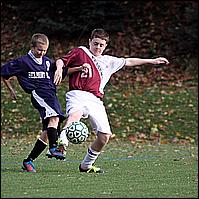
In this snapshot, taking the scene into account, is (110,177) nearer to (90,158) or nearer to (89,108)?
(90,158)

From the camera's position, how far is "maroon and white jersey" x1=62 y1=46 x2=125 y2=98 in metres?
9.66

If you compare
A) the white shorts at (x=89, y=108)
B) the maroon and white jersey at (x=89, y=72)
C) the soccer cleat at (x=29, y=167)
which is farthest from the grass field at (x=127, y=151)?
the maroon and white jersey at (x=89, y=72)

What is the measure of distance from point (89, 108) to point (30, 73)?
87 centimetres

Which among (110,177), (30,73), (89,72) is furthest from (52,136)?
(110,177)

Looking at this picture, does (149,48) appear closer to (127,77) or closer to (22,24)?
(127,77)

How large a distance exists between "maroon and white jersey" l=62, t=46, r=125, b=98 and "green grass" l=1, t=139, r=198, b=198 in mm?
1078

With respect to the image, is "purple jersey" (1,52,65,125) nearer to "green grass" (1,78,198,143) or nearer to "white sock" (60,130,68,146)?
"white sock" (60,130,68,146)

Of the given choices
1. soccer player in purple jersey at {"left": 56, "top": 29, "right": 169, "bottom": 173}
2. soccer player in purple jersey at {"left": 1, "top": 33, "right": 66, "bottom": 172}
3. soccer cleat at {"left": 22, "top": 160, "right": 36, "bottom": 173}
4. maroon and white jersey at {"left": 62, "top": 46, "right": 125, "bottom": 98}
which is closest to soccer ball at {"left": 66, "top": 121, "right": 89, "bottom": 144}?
soccer player in purple jersey at {"left": 56, "top": 29, "right": 169, "bottom": 173}

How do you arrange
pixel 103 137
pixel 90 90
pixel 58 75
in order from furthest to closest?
pixel 90 90 → pixel 103 137 → pixel 58 75

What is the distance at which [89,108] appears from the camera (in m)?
9.48

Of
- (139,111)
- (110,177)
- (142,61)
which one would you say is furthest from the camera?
(139,111)

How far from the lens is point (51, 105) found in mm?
9648

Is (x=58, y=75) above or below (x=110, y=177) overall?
above

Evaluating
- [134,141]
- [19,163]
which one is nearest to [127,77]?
[134,141]
